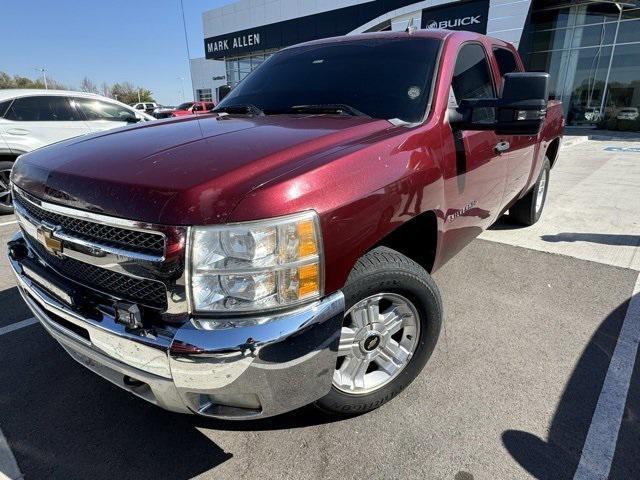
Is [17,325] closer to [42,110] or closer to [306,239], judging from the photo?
[306,239]

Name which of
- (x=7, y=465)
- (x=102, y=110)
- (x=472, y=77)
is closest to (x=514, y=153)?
(x=472, y=77)

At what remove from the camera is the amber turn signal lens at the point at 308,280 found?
5.24 ft

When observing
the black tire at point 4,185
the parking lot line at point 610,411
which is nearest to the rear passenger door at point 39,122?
the black tire at point 4,185

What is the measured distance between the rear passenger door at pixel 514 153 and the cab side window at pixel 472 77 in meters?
0.27

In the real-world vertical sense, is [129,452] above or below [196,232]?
below

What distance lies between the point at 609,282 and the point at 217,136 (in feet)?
11.7

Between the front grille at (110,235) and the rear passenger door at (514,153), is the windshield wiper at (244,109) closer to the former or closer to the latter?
the front grille at (110,235)

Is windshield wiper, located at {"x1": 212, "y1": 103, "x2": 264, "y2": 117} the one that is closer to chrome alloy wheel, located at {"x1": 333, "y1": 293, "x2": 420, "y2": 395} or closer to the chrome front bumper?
chrome alloy wheel, located at {"x1": 333, "y1": 293, "x2": 420, "y2": 395}

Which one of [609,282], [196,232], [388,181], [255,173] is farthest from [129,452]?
[609,282]

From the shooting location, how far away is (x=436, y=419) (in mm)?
2195

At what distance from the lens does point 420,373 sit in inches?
100

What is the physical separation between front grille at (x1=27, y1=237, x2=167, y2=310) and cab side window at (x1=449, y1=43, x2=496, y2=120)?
2043 mm

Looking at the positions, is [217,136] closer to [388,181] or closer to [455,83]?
[388,181]

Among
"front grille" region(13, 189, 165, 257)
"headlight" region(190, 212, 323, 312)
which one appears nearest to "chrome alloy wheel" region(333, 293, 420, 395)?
"headlight" region(190, 212, 323, 312)
